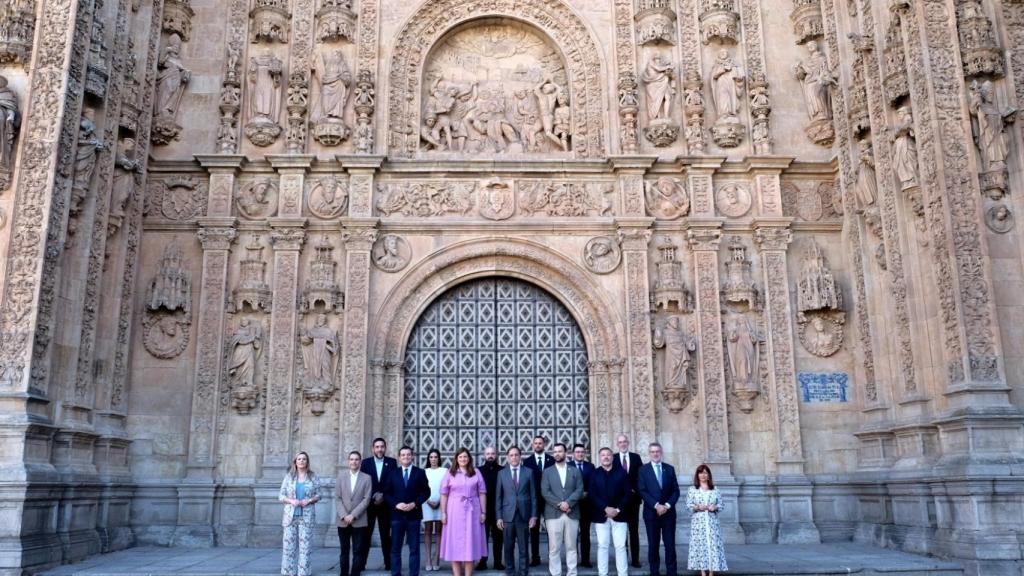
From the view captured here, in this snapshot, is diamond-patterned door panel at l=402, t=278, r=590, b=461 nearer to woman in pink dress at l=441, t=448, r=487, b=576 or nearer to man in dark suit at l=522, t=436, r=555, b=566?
man in dark suit at l=522, t=436, r=555, b=566

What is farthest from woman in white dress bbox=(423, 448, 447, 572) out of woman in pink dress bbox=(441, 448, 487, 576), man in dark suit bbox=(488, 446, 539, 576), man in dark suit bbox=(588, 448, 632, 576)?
man in dark suit bbox=(588, 448, 632, 576)

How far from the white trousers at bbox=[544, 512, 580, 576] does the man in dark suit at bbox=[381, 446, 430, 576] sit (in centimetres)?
162

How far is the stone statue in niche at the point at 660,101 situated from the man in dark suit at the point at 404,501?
27.1 feet

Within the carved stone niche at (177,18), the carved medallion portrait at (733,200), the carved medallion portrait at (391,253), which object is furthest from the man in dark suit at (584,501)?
the carved stone niche at (177,18)

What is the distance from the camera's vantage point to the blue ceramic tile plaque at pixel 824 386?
49.0 feet

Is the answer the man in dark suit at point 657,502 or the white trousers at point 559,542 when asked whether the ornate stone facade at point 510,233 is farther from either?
the white trousers at point 559,542

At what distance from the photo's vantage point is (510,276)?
51.4ft

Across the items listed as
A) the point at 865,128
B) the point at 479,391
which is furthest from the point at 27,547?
the point at 865,128

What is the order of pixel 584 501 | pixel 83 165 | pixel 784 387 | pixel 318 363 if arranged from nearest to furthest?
pixel 584 501 < pixel 83 165 < pixel 318 363 < pixel 784 387

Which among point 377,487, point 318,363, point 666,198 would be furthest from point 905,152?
point 318,363

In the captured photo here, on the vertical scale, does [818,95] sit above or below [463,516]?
above

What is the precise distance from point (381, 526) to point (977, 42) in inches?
432

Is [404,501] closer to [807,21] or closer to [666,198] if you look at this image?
[666,198]

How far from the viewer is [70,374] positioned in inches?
491
